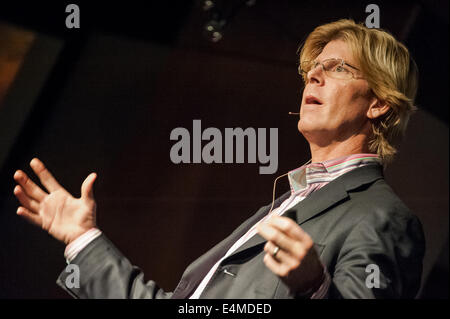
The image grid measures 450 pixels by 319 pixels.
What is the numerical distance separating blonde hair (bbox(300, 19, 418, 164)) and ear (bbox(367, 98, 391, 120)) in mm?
14

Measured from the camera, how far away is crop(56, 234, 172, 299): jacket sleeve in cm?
136

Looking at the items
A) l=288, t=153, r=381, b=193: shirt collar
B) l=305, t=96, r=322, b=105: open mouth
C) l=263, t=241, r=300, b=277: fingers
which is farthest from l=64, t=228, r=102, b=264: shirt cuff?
l=305, t=96, r=322, b=105: open mouth

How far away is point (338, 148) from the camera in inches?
66.0

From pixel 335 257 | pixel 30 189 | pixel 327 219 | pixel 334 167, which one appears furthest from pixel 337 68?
pixel 30 189

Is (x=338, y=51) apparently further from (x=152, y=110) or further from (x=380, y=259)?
(x=152, y=110)

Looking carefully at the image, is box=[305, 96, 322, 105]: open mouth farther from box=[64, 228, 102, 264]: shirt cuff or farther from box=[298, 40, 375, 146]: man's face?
box=[64, 228, 102, 264]: shirt cuff

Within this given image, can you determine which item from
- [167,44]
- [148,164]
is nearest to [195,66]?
[167,44]

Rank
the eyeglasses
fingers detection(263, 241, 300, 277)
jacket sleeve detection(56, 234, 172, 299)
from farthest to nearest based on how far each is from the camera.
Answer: the eyeglasses → jacket sleeve detection(56, 234, 172, 299) → fingers detection(263, 241, 300, 277)

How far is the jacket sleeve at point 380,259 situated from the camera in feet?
4.00

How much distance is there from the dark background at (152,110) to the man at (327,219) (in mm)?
644

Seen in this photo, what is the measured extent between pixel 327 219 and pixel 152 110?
121 cm

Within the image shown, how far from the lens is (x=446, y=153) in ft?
9.55

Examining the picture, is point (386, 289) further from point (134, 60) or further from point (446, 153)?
point (446, 153)
